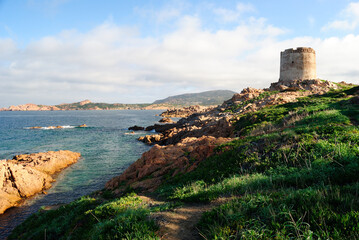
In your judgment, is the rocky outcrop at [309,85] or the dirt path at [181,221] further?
the rocky outcrop at [309,85]

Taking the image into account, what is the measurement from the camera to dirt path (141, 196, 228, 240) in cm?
456

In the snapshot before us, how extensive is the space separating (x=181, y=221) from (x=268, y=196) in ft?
8.02

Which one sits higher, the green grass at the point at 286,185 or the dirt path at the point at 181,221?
the green grass at the point at 286,185

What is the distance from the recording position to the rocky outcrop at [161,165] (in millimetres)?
11898

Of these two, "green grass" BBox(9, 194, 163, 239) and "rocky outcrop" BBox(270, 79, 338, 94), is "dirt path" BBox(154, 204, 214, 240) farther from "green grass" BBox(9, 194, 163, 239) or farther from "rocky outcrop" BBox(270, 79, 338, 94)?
"rocky outcrop" BBox(270, 79, 338, 94)

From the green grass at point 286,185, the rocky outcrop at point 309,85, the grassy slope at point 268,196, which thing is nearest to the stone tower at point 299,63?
the rocky outcrop at point 309,85

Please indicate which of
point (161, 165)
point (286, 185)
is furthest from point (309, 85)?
point (286, 185)

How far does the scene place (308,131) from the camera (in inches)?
384

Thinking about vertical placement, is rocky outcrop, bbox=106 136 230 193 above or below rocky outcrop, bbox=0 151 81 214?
above

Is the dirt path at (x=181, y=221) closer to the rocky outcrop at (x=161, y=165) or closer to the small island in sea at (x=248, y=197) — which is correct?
the small island in sea at (x=248, y=197)

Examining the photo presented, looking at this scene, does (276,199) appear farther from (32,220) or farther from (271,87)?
(271,87)

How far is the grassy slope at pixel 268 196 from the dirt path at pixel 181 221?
240mm

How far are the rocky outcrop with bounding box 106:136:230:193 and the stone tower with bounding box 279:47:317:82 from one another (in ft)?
126

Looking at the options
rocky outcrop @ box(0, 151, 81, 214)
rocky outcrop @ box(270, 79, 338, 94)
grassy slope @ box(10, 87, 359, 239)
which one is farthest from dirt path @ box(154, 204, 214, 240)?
rocky outcrop @ box(270, 79, 338, 94)
